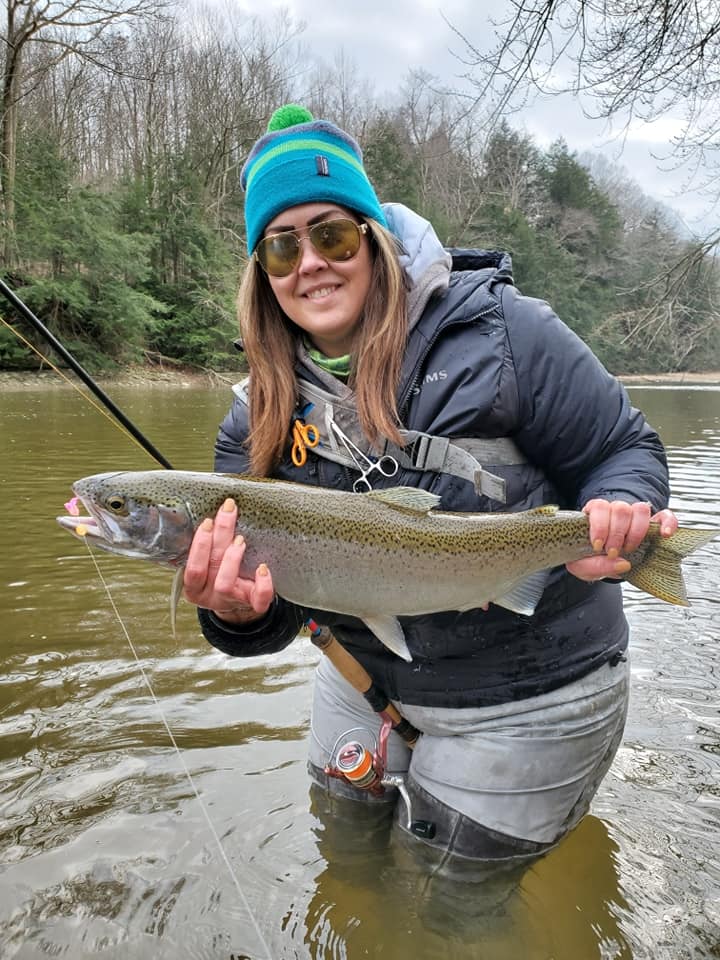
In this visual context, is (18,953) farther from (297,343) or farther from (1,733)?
(297,343)

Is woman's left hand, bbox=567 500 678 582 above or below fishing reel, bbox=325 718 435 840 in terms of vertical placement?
above

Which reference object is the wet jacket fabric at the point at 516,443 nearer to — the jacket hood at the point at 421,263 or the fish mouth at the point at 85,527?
the jacket hood at the point at 421,263

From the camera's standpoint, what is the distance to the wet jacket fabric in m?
2.36

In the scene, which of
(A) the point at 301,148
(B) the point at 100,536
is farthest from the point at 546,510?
(A) the point at 301,148

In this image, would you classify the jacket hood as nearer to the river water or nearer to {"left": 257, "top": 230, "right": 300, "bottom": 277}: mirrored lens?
{"left": 257, "top": 230, "right": 300, "bottom": 277}: mirrored lens

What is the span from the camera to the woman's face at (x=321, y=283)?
102 inches

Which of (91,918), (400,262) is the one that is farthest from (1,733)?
(400,262)

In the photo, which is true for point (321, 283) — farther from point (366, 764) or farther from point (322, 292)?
point (366, 764)

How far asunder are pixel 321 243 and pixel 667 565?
1.58 meters

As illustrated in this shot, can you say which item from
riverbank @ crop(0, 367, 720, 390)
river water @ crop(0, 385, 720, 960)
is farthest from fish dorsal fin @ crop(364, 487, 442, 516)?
riverbank @ crop(0, 367, 720, 390)

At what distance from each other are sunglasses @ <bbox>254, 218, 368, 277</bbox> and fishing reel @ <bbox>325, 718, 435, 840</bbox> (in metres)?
1.69

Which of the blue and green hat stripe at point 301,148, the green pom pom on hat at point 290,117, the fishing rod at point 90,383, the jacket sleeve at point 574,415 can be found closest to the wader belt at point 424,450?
the jacket sleeve at point 574,415

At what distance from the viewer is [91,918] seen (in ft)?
8.66

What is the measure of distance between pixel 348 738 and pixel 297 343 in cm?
154
